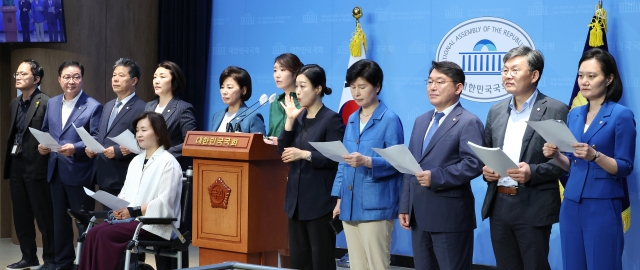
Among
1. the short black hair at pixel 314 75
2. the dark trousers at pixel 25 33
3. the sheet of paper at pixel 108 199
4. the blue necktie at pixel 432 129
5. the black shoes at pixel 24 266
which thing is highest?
the dark trousers at pixel 25 33

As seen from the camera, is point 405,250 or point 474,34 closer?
point 474,34

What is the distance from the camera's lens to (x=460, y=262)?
9.16ft

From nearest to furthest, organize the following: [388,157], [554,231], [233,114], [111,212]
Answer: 1. [388,157]
2. [111,212]
3. [233,114]
4. [554,231]

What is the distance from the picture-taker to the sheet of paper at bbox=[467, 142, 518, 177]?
8.10ft

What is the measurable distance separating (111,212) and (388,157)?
1778 mm

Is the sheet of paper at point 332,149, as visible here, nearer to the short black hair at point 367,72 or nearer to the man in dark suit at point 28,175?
the short black hair at point 367,72

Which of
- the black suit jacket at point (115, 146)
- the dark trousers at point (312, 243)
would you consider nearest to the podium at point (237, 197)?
the dark trousers at point (312, 243)

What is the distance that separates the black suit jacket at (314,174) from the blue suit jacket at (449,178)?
0.48 metres

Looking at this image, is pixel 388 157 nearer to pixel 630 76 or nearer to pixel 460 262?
pixel 460 262

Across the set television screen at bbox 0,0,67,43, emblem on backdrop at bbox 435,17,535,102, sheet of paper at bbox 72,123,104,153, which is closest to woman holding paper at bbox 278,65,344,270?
sheet of paper at bbox 72,123,104,153

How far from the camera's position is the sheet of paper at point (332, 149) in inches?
112

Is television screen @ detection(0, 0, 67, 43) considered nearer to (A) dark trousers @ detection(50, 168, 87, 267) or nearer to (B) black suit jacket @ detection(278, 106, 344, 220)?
(A) dark trousers @ detection(50, 168, 87, 267)

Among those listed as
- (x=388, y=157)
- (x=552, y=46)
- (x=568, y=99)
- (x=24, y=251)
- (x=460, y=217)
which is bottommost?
(x=24, y=251)

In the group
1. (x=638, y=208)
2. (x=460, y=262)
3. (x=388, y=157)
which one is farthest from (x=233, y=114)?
(x=638, y=208)
